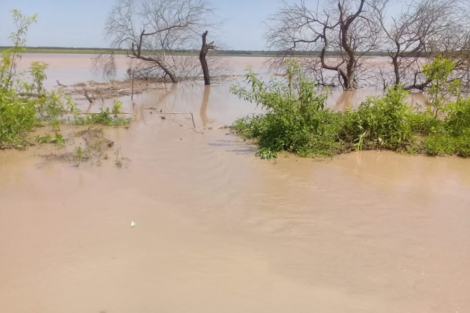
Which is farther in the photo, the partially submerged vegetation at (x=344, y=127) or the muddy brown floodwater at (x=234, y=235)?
the partially submerged vegetation at (x=344, y=127)

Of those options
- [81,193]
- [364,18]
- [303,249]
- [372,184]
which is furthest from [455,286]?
[364,18]

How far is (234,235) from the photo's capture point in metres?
4.19

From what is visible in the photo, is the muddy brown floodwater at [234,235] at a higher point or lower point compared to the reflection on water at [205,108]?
lower

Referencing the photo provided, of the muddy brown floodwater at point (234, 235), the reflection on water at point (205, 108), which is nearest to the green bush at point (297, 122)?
the muddy brown floodwater at point (234, 235)

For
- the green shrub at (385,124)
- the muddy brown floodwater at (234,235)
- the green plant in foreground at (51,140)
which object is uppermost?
the green shrub at (385,124)

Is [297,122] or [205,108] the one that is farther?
[205,108]

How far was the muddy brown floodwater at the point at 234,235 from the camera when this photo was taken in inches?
125

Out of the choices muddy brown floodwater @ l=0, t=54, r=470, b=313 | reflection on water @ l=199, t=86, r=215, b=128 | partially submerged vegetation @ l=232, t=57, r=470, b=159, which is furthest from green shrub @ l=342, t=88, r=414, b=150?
reflection on water @ l=199, t=86, r=215, b=128

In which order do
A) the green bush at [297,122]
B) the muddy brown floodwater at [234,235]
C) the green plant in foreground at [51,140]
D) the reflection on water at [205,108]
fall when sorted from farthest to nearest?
the reflection on water at [205,108], the green plant in foreground at [51,140], the green bush at [297,122], the muddy brown floodwater at [234,235]

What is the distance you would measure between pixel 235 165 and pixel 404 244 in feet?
10.6

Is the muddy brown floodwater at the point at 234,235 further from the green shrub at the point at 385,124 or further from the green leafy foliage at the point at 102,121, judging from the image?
the green leafy foliage at the point at 102,121

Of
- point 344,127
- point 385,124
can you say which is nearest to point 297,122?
point 344,127

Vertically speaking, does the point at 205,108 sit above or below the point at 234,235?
above

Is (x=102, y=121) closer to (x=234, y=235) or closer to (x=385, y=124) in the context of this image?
(x=385, y=124)
